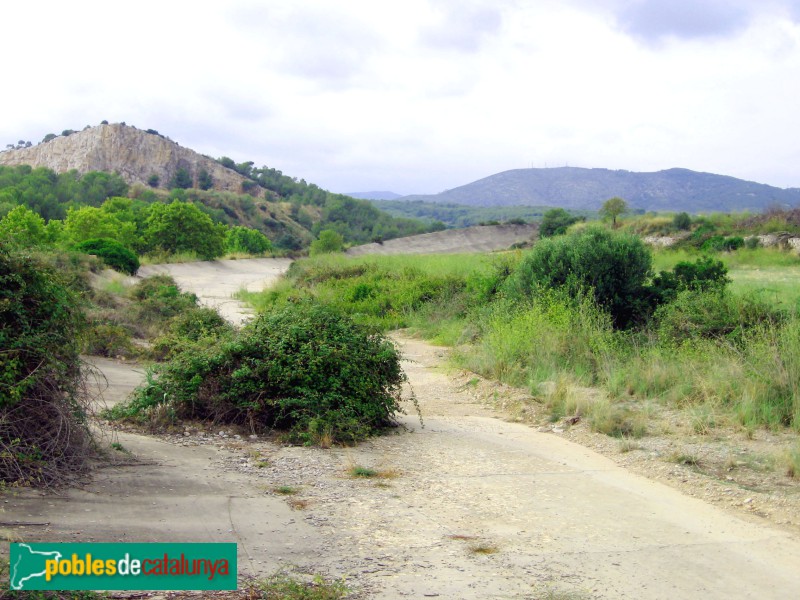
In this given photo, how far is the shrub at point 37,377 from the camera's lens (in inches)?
223

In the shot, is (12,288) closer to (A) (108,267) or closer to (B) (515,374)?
(B) (515,374)

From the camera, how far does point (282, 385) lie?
8570 mm

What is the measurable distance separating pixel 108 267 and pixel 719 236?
30871 mm

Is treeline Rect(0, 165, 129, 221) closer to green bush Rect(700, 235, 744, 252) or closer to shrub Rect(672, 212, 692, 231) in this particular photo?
shrub Rect(672, 212, 692, 231)

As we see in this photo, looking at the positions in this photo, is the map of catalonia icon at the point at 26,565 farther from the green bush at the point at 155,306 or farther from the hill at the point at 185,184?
the hill at the point at 185,184

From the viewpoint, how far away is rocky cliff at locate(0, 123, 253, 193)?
125m

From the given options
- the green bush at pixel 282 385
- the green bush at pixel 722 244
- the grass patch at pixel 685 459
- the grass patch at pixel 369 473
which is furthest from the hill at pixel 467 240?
the grass patch at pixel 369 473

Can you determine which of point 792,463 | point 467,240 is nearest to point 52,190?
point 467,240

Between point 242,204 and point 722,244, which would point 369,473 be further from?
point 242,204

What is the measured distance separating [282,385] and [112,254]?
87.7 ft

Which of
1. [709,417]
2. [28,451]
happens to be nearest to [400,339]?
[709,417]

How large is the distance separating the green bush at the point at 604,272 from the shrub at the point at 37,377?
11.1 m

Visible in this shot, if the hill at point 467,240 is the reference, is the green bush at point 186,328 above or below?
below

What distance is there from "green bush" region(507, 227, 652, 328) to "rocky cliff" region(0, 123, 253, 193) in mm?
116399
